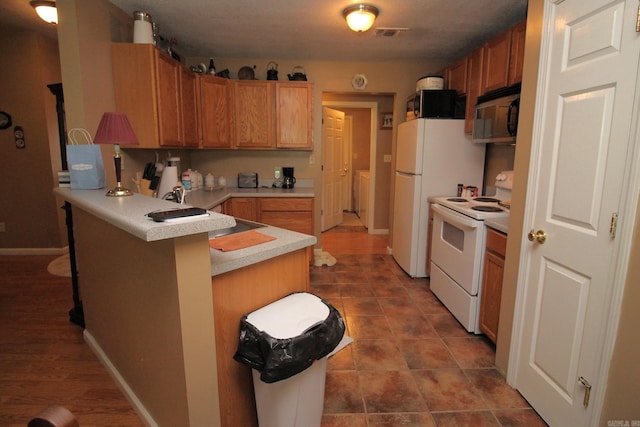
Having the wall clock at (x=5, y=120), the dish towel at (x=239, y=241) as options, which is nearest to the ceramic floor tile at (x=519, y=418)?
the dish towel at (x=239, y=241)

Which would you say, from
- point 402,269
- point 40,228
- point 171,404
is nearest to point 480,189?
point 402,269

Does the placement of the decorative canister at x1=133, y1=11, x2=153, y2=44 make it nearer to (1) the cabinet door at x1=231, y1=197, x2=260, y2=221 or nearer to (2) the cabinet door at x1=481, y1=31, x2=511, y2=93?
(1) the cabinet door at x1=231, y1=197, x2=260, y2=221

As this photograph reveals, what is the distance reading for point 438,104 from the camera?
10.8 ft

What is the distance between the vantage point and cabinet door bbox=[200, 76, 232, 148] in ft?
11.5

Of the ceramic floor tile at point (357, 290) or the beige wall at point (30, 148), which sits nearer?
the ceramic floor tile at point (357, 290)

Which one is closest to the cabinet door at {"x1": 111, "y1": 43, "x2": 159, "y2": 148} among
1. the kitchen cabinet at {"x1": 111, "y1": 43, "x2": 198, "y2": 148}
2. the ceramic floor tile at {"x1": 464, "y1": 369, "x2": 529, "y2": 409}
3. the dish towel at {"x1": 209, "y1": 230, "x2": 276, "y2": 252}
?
the kitchen cabinet at {"x1": 111, "y1": 43, "x2": 198, "y2": 148}

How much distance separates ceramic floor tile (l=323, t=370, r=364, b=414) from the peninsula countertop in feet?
2.94

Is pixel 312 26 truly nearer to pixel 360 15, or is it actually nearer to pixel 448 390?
pixel 360 15

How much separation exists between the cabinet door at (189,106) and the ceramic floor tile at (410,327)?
2453 millimetres

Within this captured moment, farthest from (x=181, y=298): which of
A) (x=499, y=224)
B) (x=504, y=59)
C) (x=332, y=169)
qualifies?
(x=332, y=169)

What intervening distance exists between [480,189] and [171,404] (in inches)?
127

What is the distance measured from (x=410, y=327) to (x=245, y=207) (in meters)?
2.08

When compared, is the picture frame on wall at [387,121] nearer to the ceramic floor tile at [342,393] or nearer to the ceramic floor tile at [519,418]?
the ceramic floor tile at [342,393]

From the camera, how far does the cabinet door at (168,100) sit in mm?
2607
